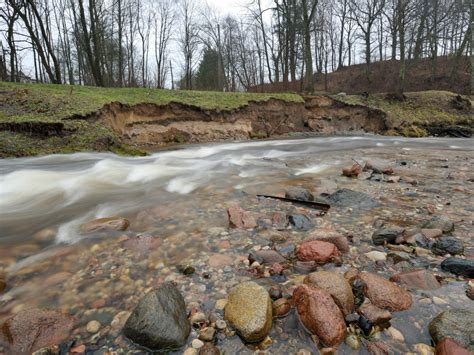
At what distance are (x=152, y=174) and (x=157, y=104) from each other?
7761 millimetres

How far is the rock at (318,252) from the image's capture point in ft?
7.49

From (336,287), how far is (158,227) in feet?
6.68

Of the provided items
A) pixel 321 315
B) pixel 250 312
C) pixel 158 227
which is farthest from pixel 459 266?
pixel 158 227

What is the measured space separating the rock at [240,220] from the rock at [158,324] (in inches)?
54.9

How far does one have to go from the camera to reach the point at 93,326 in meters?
1.68

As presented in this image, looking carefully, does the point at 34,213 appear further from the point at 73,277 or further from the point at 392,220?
the point at 392,220

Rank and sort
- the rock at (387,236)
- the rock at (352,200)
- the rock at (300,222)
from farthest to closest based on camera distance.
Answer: the rock at (352,200) → the rock at (300,222) → the rock at (387,236)

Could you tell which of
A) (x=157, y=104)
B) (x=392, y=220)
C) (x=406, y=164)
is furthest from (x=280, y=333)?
(x=157, y=104)

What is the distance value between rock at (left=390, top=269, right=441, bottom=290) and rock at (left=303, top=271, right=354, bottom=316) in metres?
0.44

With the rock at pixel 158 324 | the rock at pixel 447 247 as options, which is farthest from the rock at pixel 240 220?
the rock at pixel 447 247

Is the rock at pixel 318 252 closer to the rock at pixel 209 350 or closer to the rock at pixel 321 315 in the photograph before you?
the rock at pixel 321 315

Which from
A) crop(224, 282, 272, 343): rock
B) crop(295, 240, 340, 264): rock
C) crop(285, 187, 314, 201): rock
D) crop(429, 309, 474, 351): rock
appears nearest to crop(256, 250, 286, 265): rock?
crop(295, 240, 340, 264): rock

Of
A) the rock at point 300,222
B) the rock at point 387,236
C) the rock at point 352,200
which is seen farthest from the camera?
the rock at point 352,200

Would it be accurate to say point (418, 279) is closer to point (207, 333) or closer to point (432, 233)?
point (432, 233)
